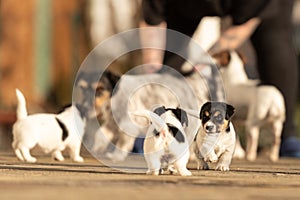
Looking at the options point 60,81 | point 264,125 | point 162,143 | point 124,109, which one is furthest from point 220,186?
point 60,81

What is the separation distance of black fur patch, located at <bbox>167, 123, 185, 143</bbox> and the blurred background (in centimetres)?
722

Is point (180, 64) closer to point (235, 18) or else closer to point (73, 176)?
point (235, 18)

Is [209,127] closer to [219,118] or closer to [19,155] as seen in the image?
[219,118]

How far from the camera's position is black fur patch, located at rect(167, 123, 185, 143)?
17.6 feet

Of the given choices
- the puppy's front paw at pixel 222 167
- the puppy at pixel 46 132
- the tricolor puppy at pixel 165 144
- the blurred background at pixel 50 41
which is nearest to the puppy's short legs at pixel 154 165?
the tricolor puppy at pixel 165 144

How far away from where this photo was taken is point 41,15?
1443 centimetres

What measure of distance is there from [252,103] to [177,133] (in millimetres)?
2943

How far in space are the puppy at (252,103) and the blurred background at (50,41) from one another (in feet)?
14.6

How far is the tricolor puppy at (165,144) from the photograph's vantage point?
534 centimetres

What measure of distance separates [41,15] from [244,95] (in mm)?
6533

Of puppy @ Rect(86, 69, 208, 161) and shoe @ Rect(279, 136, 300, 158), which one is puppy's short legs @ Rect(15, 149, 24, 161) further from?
shoe @ Rect(279, 136, 300, 158)

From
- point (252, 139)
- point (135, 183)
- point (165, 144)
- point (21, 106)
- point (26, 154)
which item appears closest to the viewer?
point (135, 183)

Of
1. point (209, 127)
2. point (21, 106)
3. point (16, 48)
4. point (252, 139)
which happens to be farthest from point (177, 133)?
point (16, 48)

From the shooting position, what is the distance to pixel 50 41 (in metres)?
14.4
